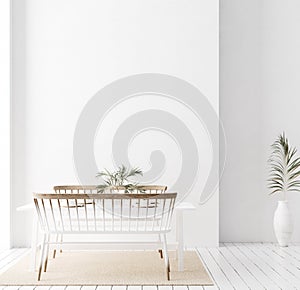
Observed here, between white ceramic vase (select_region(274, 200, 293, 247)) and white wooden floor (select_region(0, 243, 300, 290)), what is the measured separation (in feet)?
0.35

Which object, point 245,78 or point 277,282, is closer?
point 277,282

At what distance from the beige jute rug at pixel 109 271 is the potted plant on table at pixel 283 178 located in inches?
40.3

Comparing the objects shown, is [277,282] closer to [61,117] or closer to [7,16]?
[61,117]

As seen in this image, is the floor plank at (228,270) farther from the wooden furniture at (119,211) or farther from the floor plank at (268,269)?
the wooden furniture at (119,211)

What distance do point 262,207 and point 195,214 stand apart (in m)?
0.81

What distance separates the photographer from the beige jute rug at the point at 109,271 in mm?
4910

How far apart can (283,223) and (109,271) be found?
7.23 feet

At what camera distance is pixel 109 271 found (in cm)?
532

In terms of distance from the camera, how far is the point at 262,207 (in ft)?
23.2

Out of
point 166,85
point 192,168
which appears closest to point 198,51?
point 166,85

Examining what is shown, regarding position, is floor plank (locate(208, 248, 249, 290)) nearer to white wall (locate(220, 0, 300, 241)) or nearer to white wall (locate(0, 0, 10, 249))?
white wall (locate(220, 0, 300, 241))

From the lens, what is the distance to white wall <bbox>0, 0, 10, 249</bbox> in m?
6.72

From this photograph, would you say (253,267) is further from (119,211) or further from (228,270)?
(119,211)

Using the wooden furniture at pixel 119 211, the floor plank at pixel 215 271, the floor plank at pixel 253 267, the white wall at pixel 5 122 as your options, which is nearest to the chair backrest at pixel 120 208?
the wooden furniture at pixel 119 211
